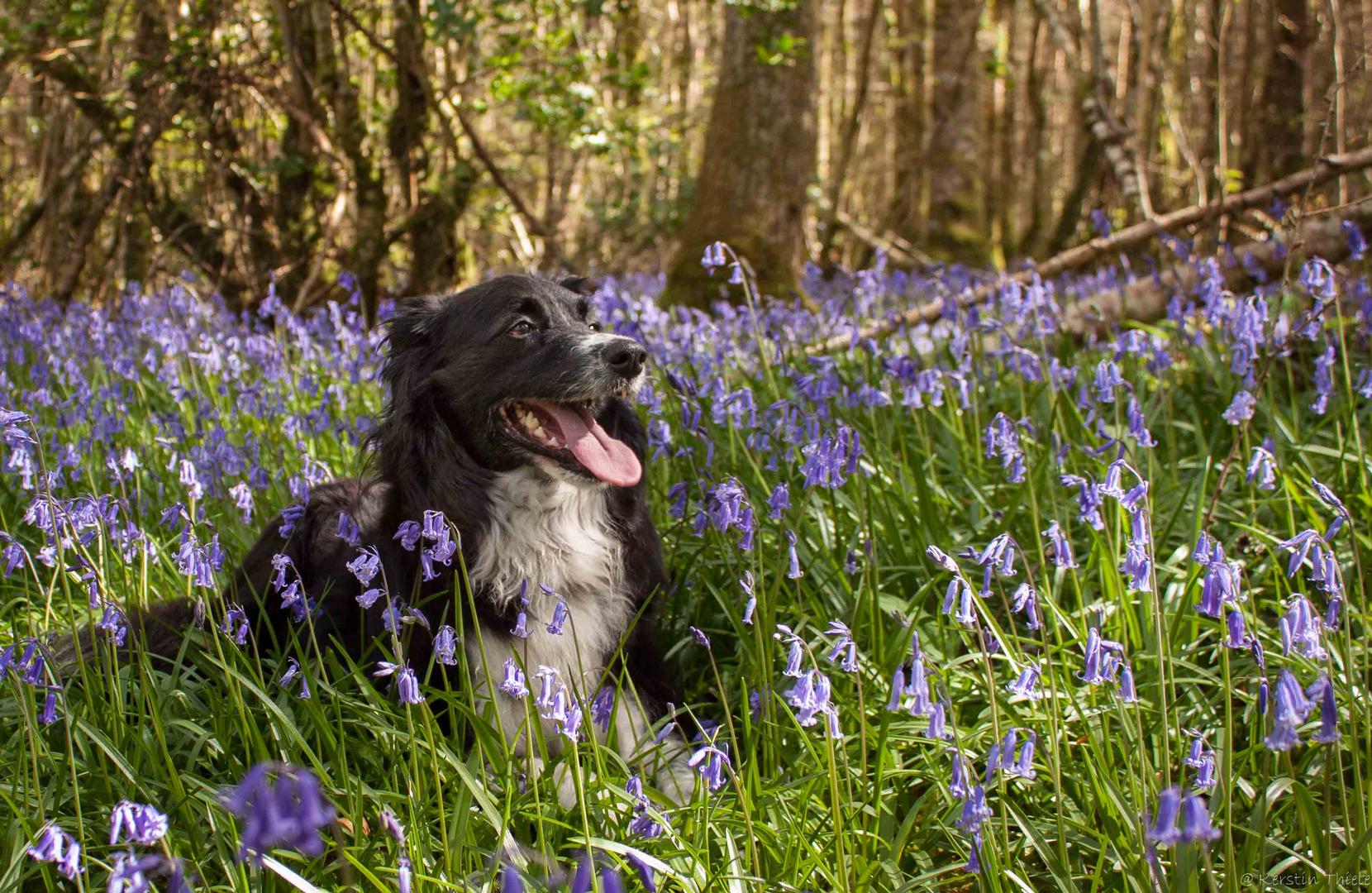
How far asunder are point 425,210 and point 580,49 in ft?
5.69

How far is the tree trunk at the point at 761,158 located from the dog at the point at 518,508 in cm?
473

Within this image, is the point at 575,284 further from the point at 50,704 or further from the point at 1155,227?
the point at 1155,227

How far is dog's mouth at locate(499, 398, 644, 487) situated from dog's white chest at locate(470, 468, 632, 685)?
0.26 ft

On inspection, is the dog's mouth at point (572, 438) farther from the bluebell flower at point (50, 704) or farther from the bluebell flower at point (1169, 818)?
the bluebell flower at point (1169, 818)

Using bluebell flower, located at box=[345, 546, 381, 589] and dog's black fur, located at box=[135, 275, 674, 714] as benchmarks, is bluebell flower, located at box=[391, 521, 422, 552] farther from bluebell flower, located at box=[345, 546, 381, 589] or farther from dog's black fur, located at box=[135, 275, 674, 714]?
dog's black fur, located at box=[135, 275, 674, 714]

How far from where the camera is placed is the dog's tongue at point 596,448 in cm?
284

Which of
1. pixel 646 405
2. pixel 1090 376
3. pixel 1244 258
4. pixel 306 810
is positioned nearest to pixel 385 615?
pixel 306 810

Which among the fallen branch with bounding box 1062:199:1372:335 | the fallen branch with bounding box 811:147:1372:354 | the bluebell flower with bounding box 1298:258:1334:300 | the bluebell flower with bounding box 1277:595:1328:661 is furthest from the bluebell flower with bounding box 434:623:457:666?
the fallen branch with bounding box 1062:199:1372:335

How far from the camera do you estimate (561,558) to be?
9.41 feet

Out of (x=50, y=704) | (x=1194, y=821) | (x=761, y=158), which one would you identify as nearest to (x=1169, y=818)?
(x=1194, y=821)

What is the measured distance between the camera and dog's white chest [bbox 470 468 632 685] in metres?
2.83

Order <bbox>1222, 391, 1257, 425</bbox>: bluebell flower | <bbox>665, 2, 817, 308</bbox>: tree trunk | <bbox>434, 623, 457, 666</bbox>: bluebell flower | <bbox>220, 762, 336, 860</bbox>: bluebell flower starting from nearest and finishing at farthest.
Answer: <bbox>220, 762, 336, 860</bbox>: bluebell flower, <bbox>434, 623, 457, 666</bbox>: bluebell flower, <bbox>1222, 391, 1257, 425</bbox>: bluebell flower, <bbox>665, 2, 817, 308</bbox>: tree trunk

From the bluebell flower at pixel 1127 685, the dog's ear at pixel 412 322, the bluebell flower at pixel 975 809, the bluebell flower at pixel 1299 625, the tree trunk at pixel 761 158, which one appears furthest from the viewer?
the tree trunk at pixel 761 158

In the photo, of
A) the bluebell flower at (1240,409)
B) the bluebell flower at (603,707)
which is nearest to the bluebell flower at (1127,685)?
the bluebell flower at (603,707)
